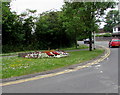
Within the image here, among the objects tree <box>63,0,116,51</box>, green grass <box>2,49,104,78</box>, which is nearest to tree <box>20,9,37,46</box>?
tree <box>63,0,116,51</box>

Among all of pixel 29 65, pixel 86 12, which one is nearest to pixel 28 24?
pixel 86 12

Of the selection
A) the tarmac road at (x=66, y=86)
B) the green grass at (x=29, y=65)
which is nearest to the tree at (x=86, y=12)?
the green grass at (x=29, y=65)

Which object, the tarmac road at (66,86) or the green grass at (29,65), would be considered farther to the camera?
the green grass at (29,65)

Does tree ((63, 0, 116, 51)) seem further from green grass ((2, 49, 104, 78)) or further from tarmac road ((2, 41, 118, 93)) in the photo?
tarmac road ((2, 41, 118, 93))

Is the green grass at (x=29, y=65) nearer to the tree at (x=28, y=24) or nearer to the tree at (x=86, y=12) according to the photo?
the tree at (x=86, y=12)

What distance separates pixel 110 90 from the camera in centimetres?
509

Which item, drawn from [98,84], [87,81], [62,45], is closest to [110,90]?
[98,84]

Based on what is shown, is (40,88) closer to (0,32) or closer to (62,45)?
(0,32)

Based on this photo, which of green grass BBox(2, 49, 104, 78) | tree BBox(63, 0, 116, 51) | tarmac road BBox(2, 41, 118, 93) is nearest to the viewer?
tarmac road BBox(2, 41, 118, 93)

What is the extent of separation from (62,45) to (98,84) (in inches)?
929

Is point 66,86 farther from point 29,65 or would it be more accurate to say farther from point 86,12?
point 86,12

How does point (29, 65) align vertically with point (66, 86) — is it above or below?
above

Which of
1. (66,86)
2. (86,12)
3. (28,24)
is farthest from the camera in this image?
(28,24)

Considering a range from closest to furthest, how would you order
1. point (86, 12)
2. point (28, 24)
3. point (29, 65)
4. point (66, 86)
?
point (66, 86), point (29, 65), point (86, 12), point (28, 24)
